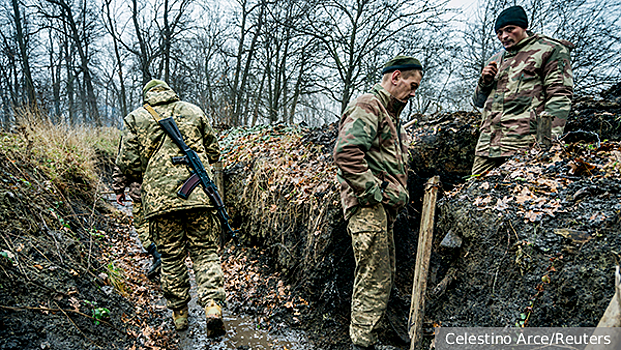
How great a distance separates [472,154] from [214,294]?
4034 mm

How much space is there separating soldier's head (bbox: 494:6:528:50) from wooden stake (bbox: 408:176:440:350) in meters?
1.96

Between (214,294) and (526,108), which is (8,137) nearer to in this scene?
(214,294)

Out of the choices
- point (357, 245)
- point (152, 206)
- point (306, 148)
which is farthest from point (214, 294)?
point (306, 148)

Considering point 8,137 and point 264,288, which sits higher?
point 8,137

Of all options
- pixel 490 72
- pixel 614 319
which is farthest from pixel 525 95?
pixel 614 319

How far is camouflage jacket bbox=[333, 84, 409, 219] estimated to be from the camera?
243 cm

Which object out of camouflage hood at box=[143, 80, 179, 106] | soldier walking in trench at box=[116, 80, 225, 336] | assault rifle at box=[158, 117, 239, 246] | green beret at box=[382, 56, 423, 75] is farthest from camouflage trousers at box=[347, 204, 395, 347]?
camouflage hood at box=[143, 80, 179, 106]

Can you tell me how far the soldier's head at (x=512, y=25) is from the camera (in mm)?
3285

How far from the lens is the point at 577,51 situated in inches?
297

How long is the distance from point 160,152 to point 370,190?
7.23 ft

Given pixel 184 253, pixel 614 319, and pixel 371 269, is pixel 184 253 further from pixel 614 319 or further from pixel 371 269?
pixel 614 319

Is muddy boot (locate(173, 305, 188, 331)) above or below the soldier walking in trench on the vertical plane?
below

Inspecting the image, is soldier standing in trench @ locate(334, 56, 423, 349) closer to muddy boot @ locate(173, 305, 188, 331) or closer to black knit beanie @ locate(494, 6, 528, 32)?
black knit beanie @ locate(494, 6, 528, 32)

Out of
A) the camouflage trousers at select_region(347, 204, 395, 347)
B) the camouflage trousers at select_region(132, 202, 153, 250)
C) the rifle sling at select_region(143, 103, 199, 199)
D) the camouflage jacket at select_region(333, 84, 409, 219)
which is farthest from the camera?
the camouflage trousers at select_region(132, 202, 153, 250)
